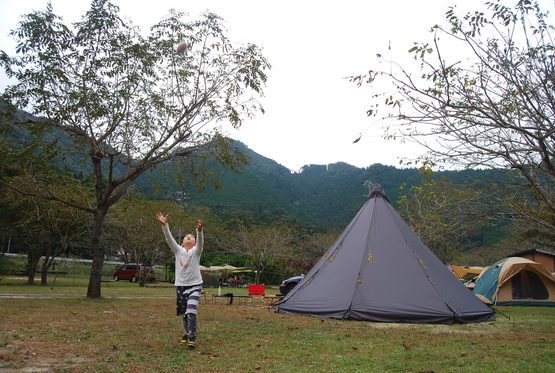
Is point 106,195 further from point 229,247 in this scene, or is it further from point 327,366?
point 229,247

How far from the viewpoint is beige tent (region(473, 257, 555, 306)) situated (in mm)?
16172

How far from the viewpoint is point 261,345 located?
6.12 metres

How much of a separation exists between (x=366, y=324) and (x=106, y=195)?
843 cm

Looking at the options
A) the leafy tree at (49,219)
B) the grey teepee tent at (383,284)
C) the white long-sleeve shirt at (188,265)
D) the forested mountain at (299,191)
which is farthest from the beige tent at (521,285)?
the forested mountain at (299,191)

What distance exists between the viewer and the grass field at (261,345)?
4.79 m

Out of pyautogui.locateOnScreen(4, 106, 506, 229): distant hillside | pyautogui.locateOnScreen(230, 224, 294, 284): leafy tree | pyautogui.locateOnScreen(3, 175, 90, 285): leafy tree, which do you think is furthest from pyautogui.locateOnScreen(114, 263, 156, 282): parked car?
pyautogui.locateOnScreen(4, 106, 506, 229): distant hillside

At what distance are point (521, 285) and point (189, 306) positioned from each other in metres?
14.6

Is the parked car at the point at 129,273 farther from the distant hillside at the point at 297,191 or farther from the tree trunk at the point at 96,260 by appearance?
the tree trunk at the point at 96,260

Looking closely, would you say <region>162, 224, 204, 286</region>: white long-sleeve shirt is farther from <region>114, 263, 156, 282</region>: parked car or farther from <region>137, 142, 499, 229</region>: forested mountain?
<region>137, 142, 499, 229</region>: forested mountain

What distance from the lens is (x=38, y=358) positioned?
478cm

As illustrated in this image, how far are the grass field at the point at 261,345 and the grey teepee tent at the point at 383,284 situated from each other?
1.48 ft

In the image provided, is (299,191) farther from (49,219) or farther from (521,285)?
(521,285)

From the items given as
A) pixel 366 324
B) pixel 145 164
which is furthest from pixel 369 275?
pixel 145 164

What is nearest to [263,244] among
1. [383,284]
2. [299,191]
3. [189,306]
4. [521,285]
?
[521,285]
